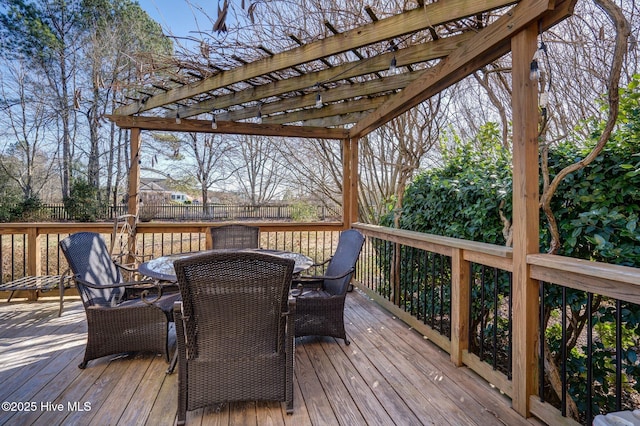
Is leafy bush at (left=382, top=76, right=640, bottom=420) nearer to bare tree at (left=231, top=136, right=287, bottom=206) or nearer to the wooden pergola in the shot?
the wooden pergola

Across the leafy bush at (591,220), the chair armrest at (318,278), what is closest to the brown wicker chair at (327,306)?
the chair armrest at (318,278)

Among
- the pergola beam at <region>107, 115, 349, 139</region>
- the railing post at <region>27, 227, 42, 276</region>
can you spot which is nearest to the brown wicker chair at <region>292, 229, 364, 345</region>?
the pergola beam at <region>107, 115, 349, 139</region>

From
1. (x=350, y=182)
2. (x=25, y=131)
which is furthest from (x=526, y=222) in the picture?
(x=25, y=131)

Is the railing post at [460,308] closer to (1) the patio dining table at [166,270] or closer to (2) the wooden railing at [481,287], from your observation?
(2) the wooden railing at [481,287]

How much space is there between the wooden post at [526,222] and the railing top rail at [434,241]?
18 centimetres

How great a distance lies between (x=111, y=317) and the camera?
2203 millimetres

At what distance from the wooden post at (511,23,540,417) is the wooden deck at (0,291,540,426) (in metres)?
0.23

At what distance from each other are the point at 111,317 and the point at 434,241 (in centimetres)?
248

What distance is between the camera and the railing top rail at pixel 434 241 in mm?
2018

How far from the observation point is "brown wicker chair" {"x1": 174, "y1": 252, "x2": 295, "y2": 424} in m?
1.56

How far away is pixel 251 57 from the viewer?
291 centimetres

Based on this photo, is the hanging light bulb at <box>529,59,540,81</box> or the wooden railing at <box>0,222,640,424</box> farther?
the hanging light bulb at <box>529,59,540,81</box>

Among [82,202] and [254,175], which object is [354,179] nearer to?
[254,175]

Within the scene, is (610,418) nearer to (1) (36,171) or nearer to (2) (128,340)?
(2) (128,340)
